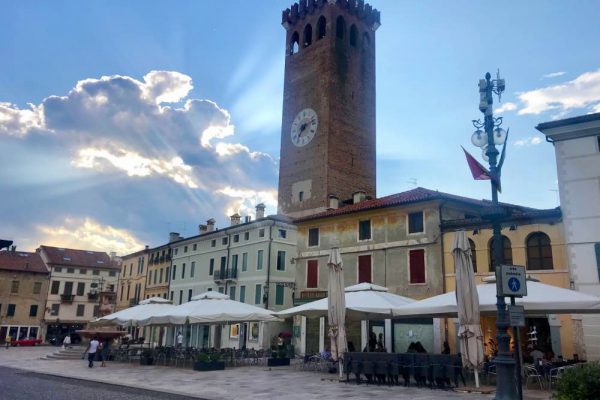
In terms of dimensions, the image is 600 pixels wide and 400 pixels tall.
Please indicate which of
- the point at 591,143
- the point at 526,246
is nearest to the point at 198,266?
the point at 526,246

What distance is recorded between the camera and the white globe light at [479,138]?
11.0 metres

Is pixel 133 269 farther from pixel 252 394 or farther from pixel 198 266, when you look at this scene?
pixel 252 394

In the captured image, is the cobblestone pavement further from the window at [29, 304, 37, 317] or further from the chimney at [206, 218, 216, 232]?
the window at [29, 304, 37, 317]

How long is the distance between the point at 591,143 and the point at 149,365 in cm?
2199

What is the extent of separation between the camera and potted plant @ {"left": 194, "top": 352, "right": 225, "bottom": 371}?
20453mm

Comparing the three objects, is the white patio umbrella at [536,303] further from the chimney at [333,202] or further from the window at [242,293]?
the chimney at [333,202]

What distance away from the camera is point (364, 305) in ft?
55.4

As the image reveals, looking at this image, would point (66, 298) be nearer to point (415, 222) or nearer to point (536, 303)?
point (415, 222)

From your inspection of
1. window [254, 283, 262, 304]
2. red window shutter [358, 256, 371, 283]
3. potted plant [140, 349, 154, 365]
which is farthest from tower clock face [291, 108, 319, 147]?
potted plant [140, 349, 154, 365]

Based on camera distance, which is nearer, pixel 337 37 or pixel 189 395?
pixel 189 395

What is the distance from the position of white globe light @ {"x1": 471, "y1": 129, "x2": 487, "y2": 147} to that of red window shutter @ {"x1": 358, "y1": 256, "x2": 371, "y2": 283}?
53.9ft

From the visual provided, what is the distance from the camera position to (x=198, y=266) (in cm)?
4294

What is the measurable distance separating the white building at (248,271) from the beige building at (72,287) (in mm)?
21358

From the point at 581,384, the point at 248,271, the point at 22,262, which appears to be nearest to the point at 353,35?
the point at 248,271
